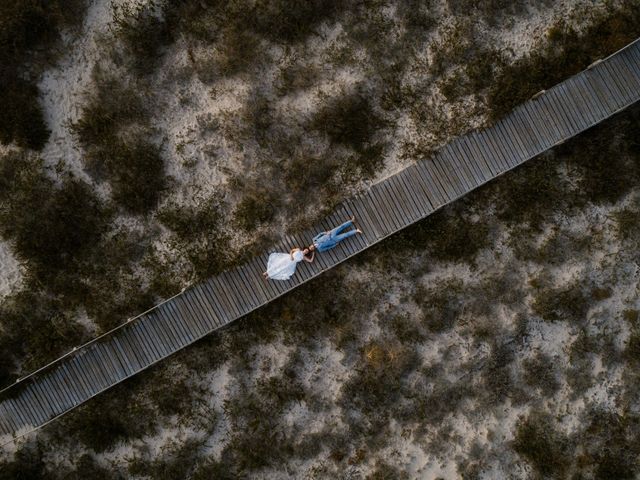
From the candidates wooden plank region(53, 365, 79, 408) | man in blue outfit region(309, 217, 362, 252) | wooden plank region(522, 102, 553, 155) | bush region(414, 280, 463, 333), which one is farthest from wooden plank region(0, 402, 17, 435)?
wooden plank region(522, 102, 553, 155)

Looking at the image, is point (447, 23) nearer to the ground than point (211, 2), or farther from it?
nearer to the ground

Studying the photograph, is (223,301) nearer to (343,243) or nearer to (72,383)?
(343,243)

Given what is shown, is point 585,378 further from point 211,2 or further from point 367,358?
point 211,2

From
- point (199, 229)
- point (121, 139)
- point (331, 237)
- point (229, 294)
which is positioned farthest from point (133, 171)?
point (331, 237)

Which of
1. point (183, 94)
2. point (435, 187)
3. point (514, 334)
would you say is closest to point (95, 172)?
point (183, 94)

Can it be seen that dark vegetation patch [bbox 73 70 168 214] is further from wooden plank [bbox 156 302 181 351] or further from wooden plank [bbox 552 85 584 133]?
wooden plank [bbox 552 85 584 133]

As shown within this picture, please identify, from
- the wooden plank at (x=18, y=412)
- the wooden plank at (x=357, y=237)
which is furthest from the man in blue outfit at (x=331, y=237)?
the wooden plank at (x=18, y=412)

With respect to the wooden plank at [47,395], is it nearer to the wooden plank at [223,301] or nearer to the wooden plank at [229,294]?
the wooden plank at [223,301]
